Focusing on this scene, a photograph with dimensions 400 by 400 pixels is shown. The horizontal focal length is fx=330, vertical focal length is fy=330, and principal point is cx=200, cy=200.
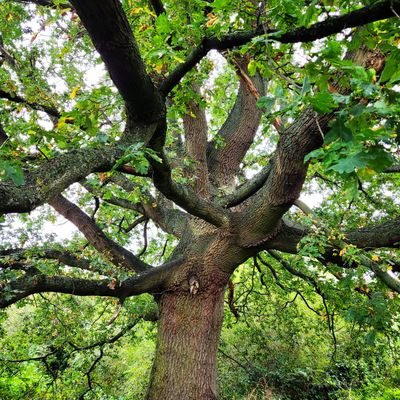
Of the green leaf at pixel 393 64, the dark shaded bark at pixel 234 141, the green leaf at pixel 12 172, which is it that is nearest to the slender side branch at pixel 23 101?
the green leaf at pixel 12 172

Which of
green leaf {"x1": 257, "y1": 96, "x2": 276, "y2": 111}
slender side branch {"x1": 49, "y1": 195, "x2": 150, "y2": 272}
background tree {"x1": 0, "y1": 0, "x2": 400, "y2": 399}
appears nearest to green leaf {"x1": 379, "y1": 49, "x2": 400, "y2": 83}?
background tree {"x1": 0, "y1": 0, "x2": 400, "y2": 399}

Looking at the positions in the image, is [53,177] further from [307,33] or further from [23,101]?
[307,33]

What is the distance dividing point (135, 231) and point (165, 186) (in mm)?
5437

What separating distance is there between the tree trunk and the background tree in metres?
0.02

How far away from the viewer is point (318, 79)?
1334 mm

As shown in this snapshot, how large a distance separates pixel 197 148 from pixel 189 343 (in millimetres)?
2933

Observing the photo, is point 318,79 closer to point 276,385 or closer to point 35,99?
point 35,99

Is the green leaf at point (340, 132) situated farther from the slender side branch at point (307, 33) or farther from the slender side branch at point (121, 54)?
the slender side branch at point (121, 54)

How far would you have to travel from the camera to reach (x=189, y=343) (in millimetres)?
4348

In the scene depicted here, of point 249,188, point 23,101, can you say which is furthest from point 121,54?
point 249,188

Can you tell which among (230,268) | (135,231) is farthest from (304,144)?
(135,231)

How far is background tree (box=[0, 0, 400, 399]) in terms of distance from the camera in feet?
4.87

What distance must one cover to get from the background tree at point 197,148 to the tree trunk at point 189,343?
0.02 metres

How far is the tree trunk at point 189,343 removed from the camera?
411cm
